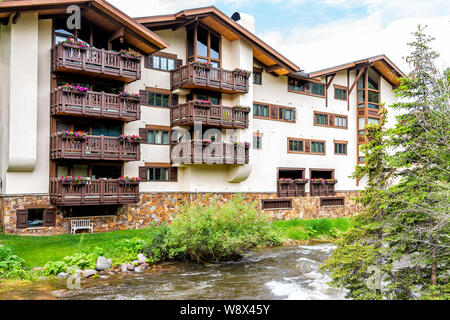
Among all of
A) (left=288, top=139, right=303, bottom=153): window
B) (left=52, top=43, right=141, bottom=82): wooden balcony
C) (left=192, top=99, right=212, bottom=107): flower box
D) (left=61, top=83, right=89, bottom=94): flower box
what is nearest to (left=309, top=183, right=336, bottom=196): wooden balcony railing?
(left=288, top=139, right=303, bottom=153): window

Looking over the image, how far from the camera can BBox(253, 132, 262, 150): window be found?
31234mm

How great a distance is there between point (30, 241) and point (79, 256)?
3.62 m

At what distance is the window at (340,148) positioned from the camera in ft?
120

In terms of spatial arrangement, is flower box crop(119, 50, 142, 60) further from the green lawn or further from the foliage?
the foliage

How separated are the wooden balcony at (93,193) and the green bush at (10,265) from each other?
4.97 m

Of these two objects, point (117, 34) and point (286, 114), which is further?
point (286, 114)

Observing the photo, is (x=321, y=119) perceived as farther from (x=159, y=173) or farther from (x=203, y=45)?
(x=159, y=173)

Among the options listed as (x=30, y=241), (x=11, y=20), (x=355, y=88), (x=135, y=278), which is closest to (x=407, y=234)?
(x=135, y=278)

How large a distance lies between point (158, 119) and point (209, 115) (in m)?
3.44

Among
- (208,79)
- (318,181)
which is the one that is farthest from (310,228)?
(208,79)

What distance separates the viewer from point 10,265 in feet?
54.6

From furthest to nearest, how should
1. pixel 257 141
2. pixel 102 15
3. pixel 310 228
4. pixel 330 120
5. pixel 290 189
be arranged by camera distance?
1. pixel 330 120
2. pixel 290 189
3. pixel 257 141
4. pixel 310 228
5. pixel 102 15

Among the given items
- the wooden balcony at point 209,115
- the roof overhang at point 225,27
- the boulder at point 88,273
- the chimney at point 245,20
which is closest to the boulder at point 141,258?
the boulder at point 88,273

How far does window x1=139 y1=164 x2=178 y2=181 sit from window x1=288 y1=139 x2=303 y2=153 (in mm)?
10418
